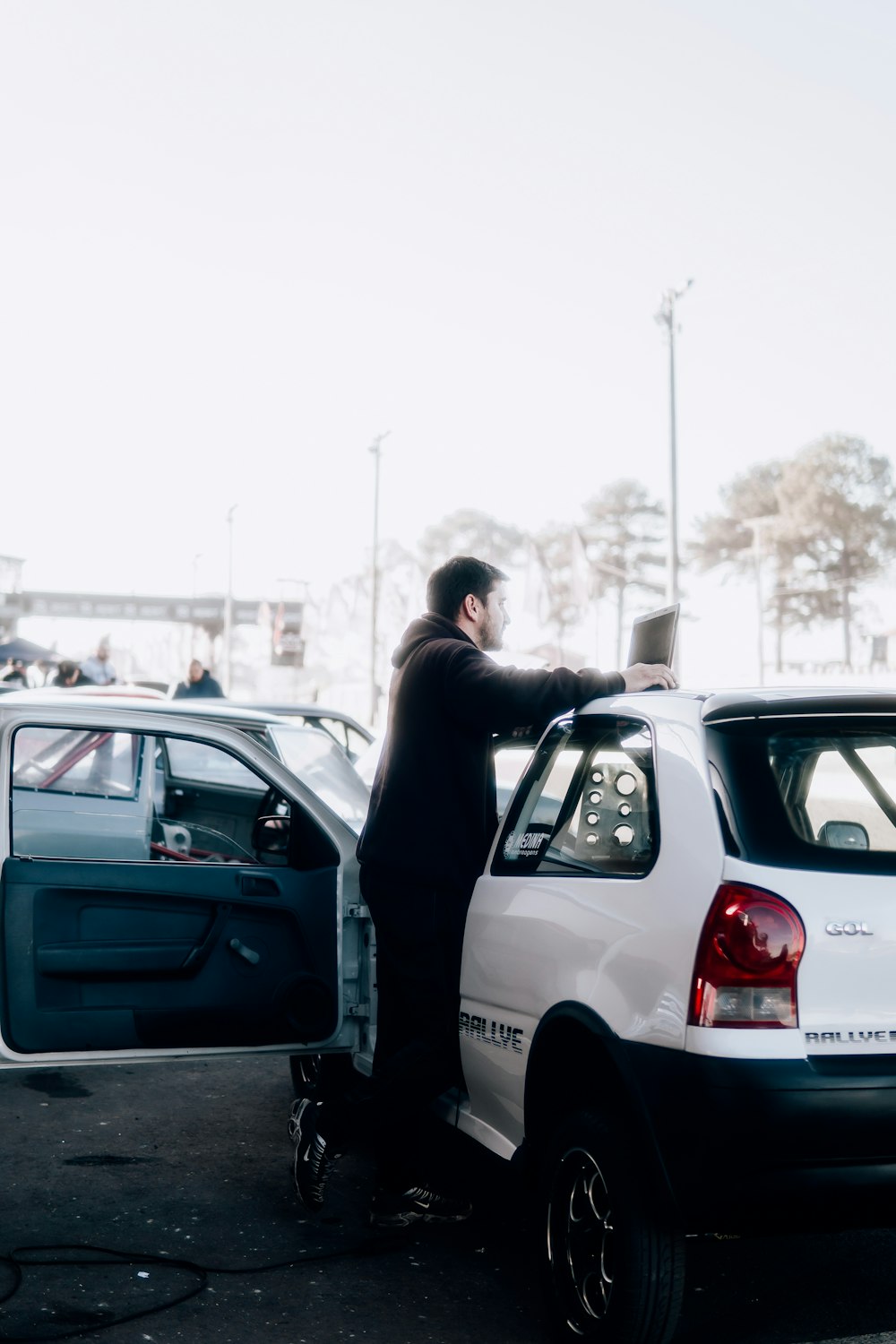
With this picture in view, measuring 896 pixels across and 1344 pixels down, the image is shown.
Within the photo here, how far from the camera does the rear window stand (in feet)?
9.34

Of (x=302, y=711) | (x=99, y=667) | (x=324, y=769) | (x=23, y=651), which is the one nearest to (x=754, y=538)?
(x=23, y=651)

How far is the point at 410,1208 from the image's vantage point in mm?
4078

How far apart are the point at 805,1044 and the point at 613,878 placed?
0.61m

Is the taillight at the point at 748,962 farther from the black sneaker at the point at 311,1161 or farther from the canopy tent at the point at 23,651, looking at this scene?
the canopy tent at the point at 23,651

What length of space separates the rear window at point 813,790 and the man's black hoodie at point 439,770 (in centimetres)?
72

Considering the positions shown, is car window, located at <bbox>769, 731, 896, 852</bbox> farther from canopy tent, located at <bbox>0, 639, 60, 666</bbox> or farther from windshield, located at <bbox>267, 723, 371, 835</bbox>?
canopy tent, located at <bbox>0, 639, 60, 666</bbox>

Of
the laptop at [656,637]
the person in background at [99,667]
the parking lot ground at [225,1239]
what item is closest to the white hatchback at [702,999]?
the laptop at [656,637]

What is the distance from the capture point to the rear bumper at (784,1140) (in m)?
2.69

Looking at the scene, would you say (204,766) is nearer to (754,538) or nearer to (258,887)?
(258,887)

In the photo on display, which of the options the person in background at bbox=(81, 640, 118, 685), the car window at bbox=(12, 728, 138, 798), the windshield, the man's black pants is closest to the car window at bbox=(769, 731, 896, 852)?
the man's black pants

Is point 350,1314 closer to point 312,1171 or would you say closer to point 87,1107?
point 312,1171

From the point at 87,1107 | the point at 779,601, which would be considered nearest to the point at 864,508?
the point at 779,601

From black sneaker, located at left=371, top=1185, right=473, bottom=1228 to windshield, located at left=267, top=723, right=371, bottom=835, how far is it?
3080mm

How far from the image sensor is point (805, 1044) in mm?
2738
